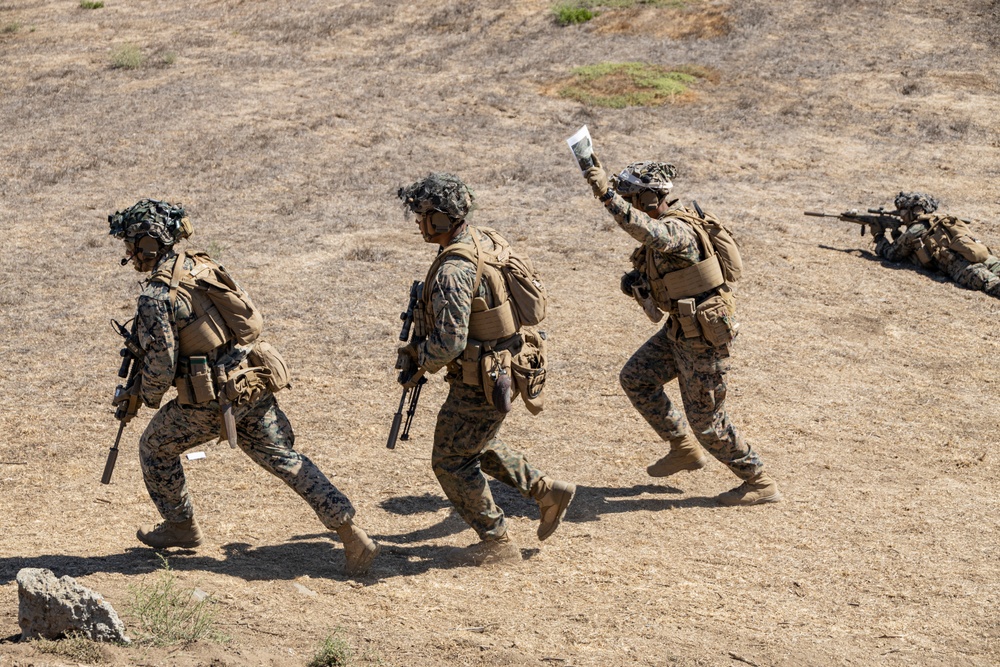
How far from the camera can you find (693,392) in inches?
275

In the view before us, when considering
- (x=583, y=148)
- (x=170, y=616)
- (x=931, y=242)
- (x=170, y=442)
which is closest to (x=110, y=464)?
(x=170, y=442)

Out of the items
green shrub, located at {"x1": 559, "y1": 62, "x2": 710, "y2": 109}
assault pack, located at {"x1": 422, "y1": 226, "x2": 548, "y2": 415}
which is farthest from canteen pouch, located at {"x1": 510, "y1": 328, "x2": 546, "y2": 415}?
green shrub, located at {"x1": 559, "y1": 62, "x2": 710, "y2": 109}

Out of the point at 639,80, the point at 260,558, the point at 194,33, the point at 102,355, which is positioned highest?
the point at 194,33

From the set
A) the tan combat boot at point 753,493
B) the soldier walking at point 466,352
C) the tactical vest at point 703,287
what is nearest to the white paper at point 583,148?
the tactical vest at point 703,287

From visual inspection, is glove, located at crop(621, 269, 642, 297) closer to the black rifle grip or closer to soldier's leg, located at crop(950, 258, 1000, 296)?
the black rifle grip

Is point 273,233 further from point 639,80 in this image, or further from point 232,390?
point 639,80

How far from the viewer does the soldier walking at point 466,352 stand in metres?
5.68

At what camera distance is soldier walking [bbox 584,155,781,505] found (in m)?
6.83

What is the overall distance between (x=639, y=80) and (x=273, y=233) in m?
8.34

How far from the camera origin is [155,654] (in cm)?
471

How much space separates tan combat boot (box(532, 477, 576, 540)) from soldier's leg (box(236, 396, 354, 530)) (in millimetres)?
1093

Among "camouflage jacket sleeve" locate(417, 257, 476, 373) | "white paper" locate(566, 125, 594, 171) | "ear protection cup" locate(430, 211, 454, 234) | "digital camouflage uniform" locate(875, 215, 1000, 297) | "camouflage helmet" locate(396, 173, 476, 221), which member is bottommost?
"digital camouflage uniform" locate(875, 215, 1000, 297)

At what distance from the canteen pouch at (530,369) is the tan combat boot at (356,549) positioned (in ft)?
3.68

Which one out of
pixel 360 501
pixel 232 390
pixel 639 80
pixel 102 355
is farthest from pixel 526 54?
pixel 232 390
